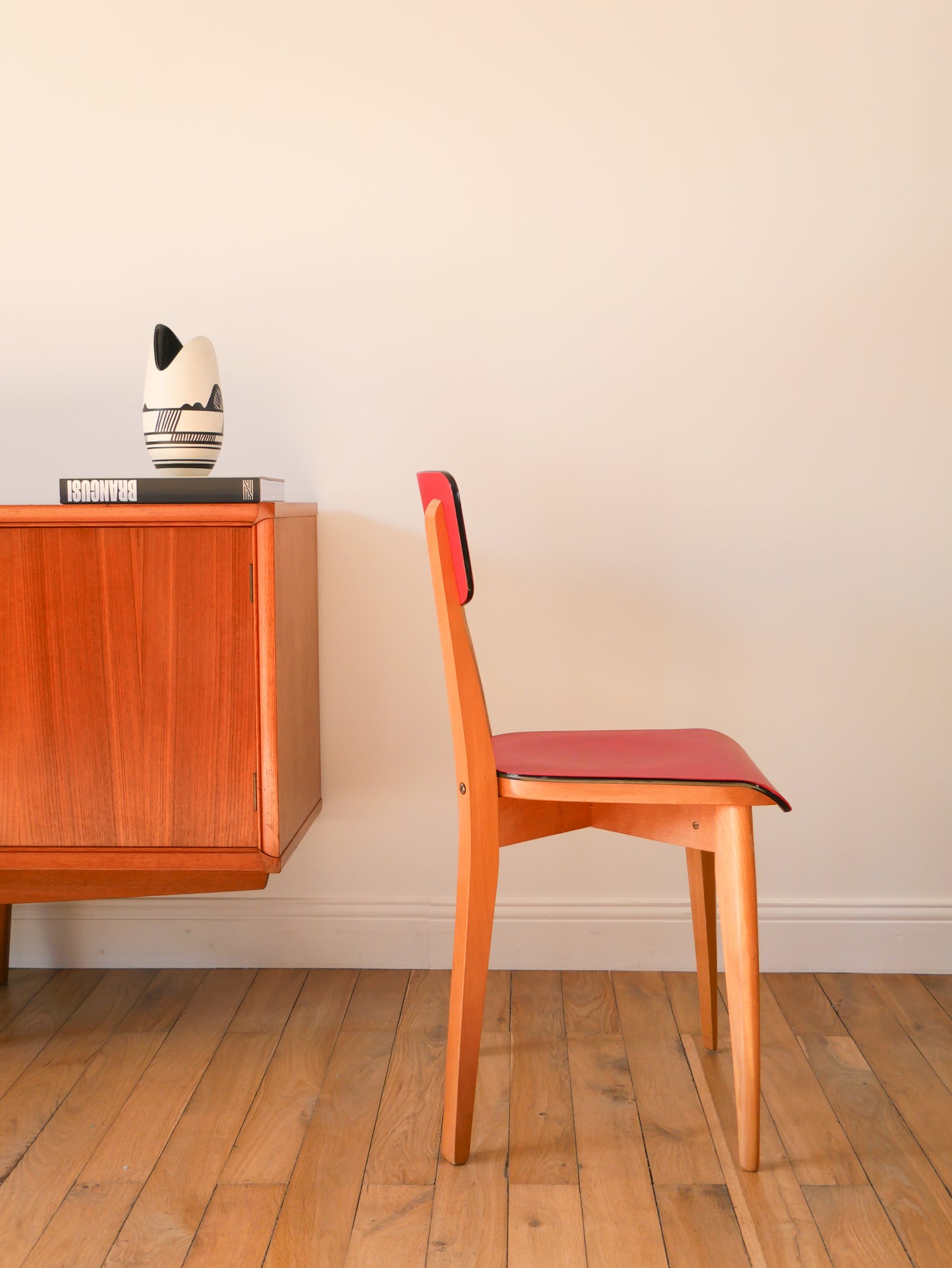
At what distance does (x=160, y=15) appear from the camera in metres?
1.81

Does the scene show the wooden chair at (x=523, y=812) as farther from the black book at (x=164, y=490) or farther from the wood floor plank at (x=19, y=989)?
the wood floor plank at (x=19, y=989)

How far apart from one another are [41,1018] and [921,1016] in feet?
4.87

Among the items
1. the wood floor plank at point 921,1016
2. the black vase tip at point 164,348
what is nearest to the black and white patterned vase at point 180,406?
the black vase tip at point 164,348

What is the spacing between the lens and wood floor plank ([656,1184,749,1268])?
1.16m

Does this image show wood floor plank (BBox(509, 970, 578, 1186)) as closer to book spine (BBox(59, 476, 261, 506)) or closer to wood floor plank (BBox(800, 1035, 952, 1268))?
wood floor plank (BBox(800, 1035, 952, 1268))

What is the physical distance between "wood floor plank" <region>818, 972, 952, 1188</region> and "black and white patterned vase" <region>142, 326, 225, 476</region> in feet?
4.57

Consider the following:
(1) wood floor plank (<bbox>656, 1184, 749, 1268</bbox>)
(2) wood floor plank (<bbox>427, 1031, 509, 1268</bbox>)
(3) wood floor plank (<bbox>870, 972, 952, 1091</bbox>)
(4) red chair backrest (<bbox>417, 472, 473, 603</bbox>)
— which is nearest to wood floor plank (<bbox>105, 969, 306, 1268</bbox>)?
(2) wood floor plank (<bbox>427, 1031, 509, 1268</bbox>)

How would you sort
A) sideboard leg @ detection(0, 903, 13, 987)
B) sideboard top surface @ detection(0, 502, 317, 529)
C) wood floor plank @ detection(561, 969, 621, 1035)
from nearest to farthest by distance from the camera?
sideboard top surface @ detection(0, 502, 317, 529) < wood floor plank @ detection(561, 969, 621, 1035) < sideboard leg @ detection(0, 903, 13, 987)

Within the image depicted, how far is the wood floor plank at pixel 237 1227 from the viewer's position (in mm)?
1166

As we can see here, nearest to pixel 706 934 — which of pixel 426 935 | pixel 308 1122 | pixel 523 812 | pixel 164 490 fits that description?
pixel 523 812

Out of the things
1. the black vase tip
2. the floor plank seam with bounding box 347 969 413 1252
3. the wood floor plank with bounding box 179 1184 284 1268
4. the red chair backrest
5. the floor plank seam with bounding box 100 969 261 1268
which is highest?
the black vase tip

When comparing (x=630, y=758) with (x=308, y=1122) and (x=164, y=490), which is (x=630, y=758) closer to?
(x=308, y=1122)

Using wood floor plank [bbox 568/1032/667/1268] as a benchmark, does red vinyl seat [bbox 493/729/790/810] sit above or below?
above

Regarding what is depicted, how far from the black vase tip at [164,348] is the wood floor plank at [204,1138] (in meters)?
1.08
